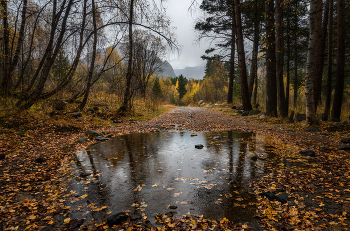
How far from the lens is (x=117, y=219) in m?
2.38

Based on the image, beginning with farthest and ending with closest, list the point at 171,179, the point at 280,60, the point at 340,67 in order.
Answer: the point at 280,60 → the point at 340,67 → the point at 171,179

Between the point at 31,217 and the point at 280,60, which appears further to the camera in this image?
the point at 280,60

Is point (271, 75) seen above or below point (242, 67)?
below

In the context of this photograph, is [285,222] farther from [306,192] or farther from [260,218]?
[306,192]

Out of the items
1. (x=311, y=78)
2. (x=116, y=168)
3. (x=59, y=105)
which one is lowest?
(x=116, y=168)

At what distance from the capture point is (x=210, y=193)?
3107 mm

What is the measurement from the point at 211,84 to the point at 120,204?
1725 inches

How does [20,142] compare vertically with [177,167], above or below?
above

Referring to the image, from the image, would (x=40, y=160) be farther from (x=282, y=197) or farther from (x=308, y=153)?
(x=308, y=153)

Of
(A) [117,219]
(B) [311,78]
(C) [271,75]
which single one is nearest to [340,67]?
(B) [311,78]

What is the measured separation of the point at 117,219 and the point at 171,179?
57.4 inches

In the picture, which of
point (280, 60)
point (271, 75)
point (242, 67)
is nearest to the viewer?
point (280, 60)

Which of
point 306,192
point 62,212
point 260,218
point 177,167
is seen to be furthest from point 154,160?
point 306,192

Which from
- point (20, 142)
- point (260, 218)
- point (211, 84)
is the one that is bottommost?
point (260, 218)
